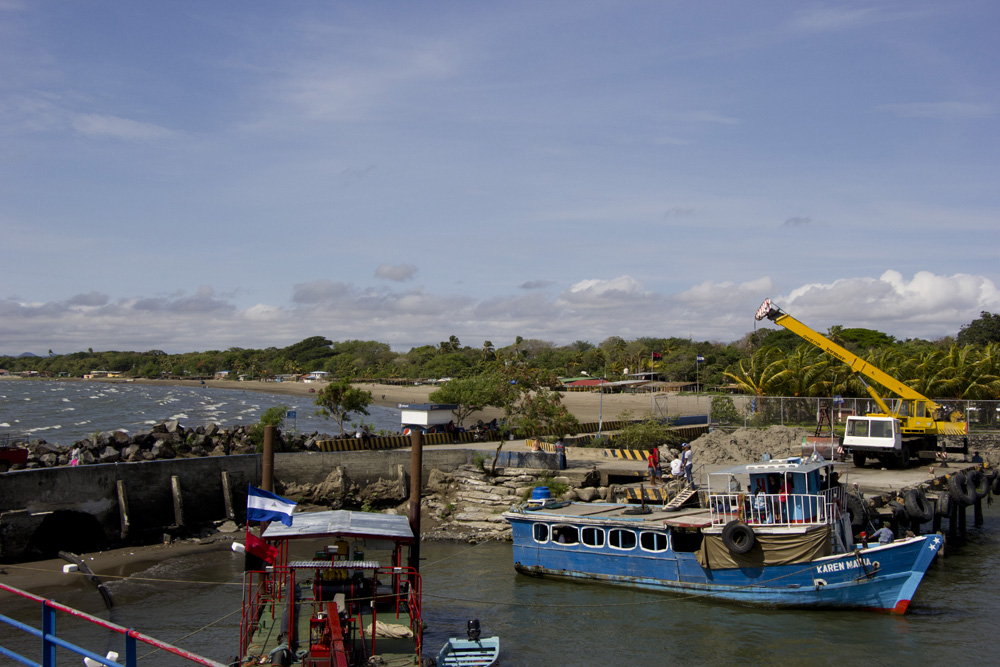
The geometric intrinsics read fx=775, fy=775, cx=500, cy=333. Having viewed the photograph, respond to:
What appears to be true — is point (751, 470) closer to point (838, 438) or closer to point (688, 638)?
point (688, 638)

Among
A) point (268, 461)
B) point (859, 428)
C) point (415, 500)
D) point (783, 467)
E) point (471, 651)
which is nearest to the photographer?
point (471, 651)

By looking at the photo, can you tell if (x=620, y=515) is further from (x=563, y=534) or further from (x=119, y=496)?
(x=119, y=496)

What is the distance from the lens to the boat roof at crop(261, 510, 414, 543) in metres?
14.8

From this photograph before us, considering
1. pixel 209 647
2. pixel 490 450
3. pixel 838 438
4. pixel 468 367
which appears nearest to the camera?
pixel 209 647

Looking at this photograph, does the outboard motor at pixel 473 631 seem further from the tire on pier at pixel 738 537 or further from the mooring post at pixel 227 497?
the mooring post at pixel 227 497

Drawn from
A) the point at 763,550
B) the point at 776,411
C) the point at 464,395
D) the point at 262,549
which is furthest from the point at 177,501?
the point at 776,411

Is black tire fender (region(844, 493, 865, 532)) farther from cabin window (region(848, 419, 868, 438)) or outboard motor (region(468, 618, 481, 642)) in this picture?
outboard motor (region(468, 618, 481, 642))

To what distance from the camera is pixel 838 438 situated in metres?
44.6

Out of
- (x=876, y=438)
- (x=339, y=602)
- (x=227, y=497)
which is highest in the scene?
(x=876, y=438)

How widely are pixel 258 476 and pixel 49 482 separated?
8.33 meters

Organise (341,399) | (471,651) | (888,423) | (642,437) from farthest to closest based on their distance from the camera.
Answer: (642,437) → (341,399) → (888,423) → (471,651)

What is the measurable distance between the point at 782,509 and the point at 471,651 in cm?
1050

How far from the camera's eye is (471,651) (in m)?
15.8

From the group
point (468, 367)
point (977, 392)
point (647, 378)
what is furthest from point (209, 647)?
point (468, 367)
